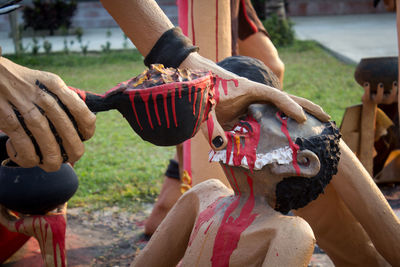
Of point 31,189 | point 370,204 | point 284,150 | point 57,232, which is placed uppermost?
point 284,150

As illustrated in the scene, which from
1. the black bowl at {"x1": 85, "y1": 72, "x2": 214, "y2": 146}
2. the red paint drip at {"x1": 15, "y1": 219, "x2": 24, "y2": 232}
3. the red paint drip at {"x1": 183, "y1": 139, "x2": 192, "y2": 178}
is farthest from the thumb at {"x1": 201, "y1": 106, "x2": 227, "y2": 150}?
the red paint drip at {"x1": 15, "y1": 219, "x2": 24, "y2": 232}

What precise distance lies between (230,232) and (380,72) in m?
1.57

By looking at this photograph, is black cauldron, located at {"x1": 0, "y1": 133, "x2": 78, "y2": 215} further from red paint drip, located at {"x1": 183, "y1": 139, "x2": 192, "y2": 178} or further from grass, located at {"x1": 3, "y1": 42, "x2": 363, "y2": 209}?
grass, located at {"x1": 3, "y1": 42, "x2": 363, "y2": 209}

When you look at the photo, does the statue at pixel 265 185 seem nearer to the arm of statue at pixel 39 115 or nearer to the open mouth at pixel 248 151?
the open mouth at pixel 248 151

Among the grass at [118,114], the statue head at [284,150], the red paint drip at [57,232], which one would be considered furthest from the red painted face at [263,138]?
the grass at [118,114]

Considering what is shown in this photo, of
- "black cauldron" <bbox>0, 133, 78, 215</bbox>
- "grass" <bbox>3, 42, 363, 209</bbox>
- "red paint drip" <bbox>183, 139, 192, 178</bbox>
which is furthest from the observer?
"grass" <bbox>3, 42, 363, 209</bbox>

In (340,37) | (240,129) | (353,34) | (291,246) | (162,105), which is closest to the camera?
(162,105)

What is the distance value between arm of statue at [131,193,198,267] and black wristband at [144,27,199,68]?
42 centimetres

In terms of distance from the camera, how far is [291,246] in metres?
1.29

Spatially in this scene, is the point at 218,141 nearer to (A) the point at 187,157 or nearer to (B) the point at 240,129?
(B) the point at 240,129

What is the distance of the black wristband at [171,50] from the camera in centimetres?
148

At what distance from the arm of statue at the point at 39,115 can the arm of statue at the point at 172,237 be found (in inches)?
20.5

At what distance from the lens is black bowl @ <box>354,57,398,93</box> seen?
8.57 feet

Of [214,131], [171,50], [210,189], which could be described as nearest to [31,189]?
[210,189]
